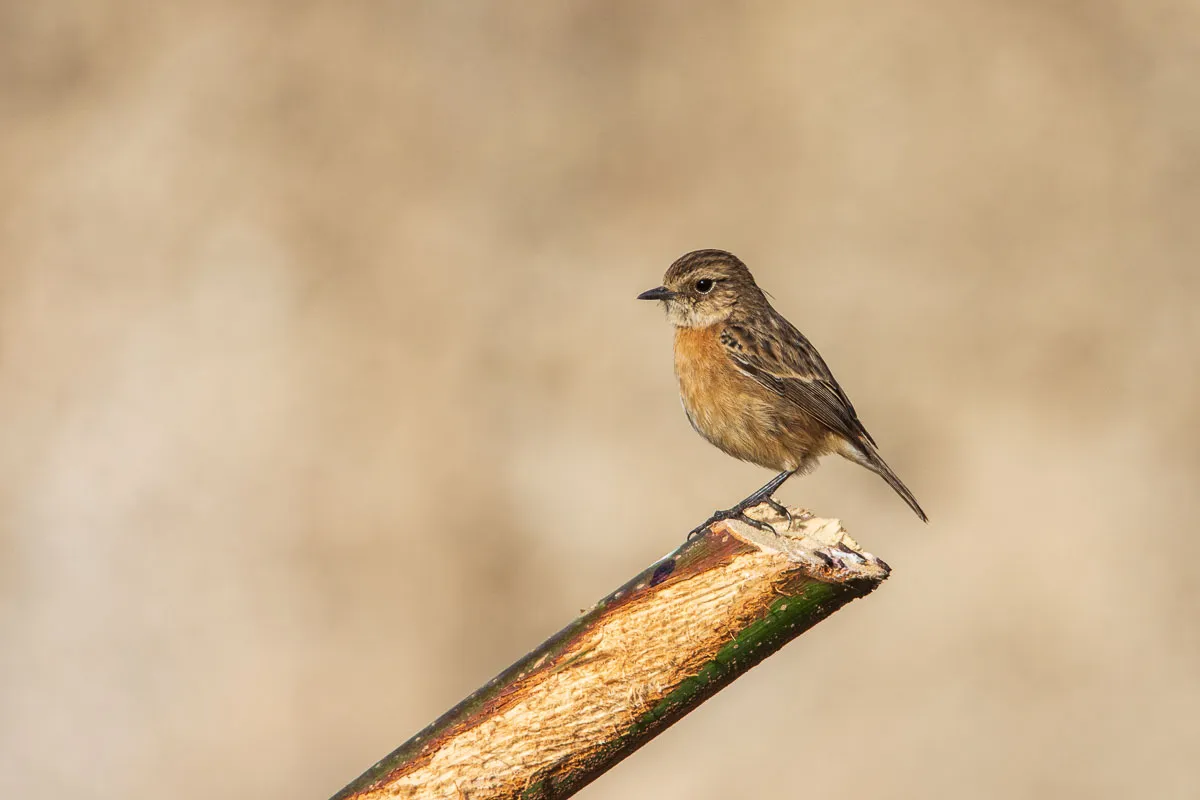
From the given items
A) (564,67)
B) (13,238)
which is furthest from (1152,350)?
(13,238)

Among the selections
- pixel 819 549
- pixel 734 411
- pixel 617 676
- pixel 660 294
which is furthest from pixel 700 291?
pixel 617 676

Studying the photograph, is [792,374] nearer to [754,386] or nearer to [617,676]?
[754,386]

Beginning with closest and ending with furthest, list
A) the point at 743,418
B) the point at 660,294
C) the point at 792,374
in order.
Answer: the point at 743,418
the point at 792,374
the point at 660,294

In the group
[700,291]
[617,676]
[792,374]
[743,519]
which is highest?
[700,291]

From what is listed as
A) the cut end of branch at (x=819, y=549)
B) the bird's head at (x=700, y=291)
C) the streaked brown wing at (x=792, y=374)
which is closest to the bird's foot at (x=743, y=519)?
the cut end of branch at (x=819, y=549)

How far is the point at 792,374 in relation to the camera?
713cm

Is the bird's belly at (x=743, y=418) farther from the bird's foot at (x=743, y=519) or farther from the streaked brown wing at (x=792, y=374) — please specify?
the bird's foot at (x=743, y=519)

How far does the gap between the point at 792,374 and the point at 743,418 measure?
42 centimetres

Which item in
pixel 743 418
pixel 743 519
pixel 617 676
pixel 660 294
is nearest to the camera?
pixel 617 676

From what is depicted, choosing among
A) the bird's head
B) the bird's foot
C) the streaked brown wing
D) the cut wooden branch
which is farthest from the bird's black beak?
the cut wooden branch

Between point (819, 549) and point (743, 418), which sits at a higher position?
point (743, 418)

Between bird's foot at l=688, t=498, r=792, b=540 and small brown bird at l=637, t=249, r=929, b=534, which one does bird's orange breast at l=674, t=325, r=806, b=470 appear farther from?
bird's foot at l=688, t=498, r=792, b=540

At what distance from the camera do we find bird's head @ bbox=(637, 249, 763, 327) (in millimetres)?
7500

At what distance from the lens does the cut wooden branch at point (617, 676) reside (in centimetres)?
395
